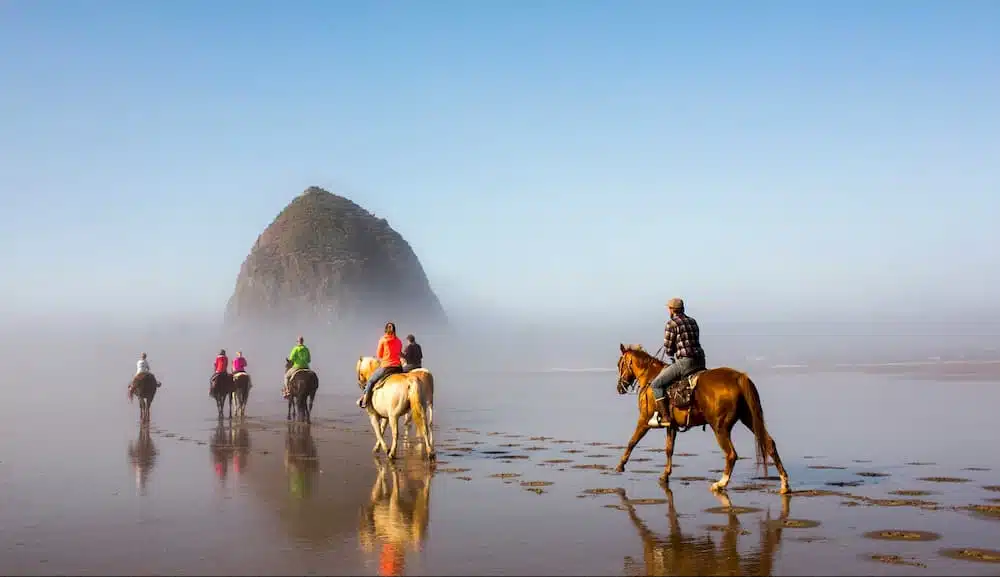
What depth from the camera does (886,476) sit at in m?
15.7

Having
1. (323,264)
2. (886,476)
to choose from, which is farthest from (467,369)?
(323,264)

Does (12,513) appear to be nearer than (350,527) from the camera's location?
No

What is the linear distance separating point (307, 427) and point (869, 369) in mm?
42616

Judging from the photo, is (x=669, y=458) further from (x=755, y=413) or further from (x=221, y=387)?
(x=221, y=387)

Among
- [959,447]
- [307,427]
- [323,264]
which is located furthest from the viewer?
[323,264]

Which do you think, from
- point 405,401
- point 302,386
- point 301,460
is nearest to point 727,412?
point 405,401

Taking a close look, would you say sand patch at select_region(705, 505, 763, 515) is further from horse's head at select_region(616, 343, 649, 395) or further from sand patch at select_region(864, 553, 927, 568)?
horse's head at select_region(616, 343, 649, 395)

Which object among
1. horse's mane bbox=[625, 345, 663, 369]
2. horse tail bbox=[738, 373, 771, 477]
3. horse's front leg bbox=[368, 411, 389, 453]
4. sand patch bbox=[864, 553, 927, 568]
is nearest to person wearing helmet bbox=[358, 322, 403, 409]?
horse's front leg bbox=[368, 411, 389, 453]

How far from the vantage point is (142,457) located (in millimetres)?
19875

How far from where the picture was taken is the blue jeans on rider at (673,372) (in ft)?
48.2

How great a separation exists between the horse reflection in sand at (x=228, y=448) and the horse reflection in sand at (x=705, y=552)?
8.81 meters

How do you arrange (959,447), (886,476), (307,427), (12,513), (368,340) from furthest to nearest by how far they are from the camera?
(368,340)
(307,427)
(959,447)
(886,476)
(12,513)

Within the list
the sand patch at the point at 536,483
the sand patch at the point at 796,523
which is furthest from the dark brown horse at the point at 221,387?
the sand patch at the point at 796,523

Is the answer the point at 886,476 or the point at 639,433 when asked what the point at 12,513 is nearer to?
the point at 639,433
